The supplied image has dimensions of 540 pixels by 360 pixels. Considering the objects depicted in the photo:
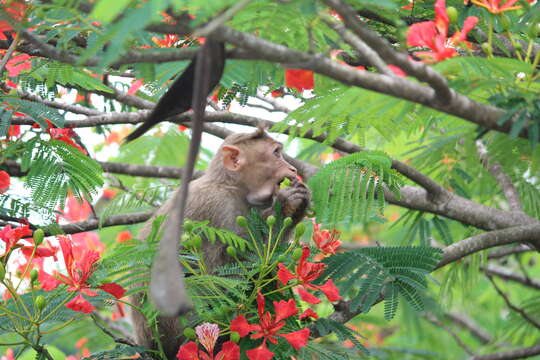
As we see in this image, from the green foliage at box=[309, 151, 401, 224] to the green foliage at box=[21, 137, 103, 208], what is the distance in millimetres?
1574

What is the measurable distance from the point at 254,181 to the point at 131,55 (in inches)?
134

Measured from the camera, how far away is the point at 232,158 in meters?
5.89

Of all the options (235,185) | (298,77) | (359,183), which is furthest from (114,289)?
(235,185)

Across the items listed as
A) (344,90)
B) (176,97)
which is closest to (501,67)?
(344,90)

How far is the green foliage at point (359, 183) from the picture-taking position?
4.81 metres

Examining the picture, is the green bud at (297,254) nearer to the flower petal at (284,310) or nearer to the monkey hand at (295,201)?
the flower petal at (284,310)

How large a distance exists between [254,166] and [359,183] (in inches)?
50.2

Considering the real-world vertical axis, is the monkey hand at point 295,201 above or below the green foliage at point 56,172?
below

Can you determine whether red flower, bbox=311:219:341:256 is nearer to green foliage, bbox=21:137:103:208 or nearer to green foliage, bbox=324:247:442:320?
green foliage, bbox=324:247:442:320

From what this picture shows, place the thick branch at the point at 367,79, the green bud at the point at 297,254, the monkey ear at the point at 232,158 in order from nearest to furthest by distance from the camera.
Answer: the thick branch at the point at 367,79, the green bud at the point at 297,254, the monkey ear at the point at 232,158

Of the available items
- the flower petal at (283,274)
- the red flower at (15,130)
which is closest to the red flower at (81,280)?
the flower petal at (283,274)

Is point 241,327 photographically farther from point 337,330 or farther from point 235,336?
point 337,330

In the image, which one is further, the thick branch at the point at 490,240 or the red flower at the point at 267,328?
the thick branch at the point at 490,240

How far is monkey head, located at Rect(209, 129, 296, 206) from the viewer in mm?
5805
